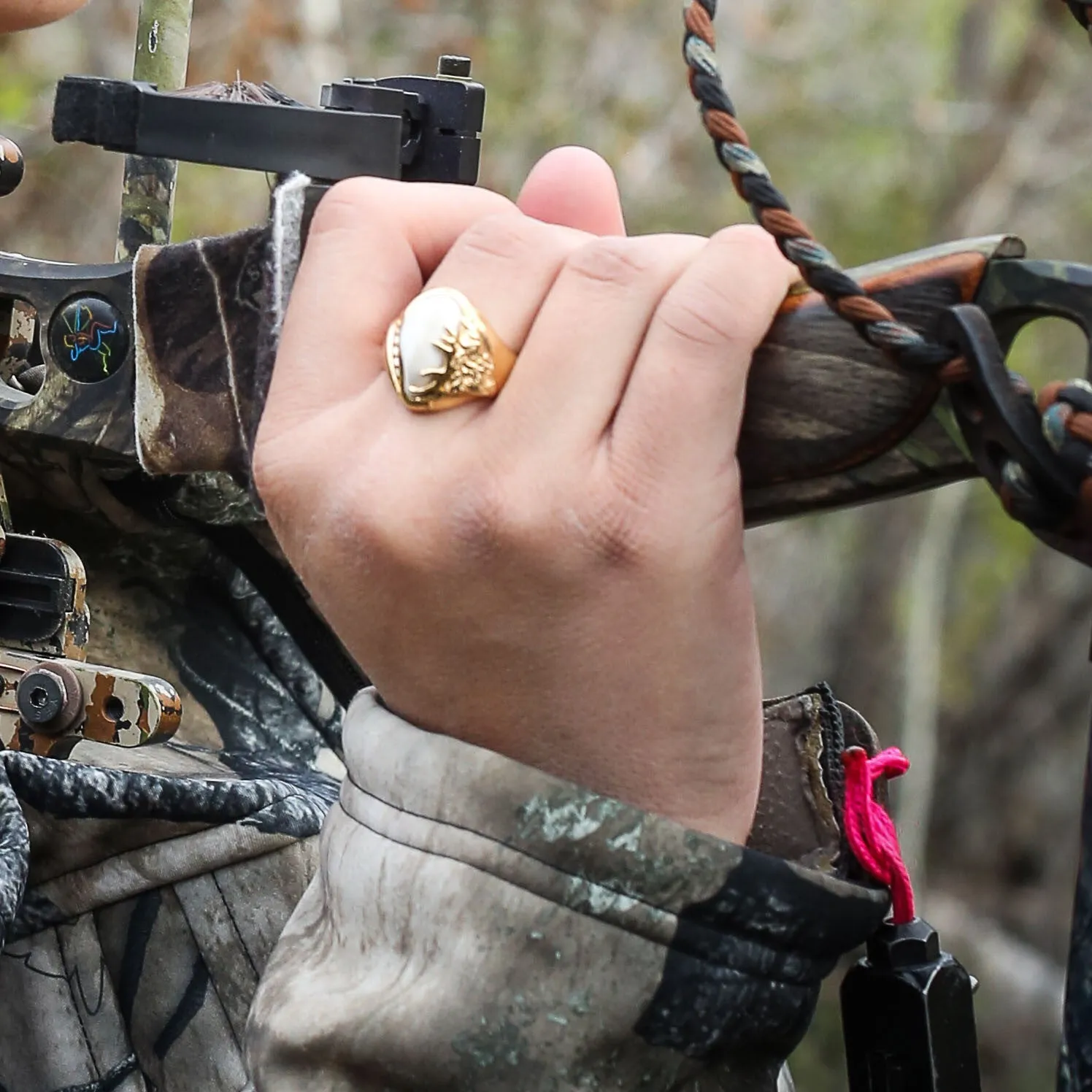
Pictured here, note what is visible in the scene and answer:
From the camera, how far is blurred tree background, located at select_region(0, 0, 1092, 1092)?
4.91m

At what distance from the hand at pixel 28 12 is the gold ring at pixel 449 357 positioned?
0.55 metres

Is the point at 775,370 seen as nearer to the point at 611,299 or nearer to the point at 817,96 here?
the point at 611,299

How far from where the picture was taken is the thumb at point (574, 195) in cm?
79

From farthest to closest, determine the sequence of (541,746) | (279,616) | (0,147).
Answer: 1. (279,616)
2. (0,147)
3. (541,746)

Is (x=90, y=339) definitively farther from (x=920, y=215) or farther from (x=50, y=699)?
(x=920, y=215)

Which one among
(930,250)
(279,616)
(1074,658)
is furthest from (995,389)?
(1074,658)

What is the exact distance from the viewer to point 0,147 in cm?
105

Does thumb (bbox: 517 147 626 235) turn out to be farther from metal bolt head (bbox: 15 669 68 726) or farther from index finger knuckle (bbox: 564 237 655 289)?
metal bolt head (bbox: 15 669 68 726)

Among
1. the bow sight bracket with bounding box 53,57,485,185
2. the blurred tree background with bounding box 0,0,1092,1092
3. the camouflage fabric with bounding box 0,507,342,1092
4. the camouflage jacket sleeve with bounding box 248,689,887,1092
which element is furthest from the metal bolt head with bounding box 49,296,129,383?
the blurred tree background with bounding box 0,0,1092,1092

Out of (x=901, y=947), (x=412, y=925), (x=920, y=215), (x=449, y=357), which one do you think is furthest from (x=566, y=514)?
(x=920, y=215)

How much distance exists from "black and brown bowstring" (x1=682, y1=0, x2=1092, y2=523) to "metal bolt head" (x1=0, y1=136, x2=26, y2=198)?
22.0 inches

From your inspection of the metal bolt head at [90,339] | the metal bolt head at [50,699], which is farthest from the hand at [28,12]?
the metal bolt head at [50,699]

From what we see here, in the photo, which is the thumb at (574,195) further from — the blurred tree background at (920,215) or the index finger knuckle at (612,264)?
the blurred tree background at (920,215)

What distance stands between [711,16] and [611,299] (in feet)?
0.39
